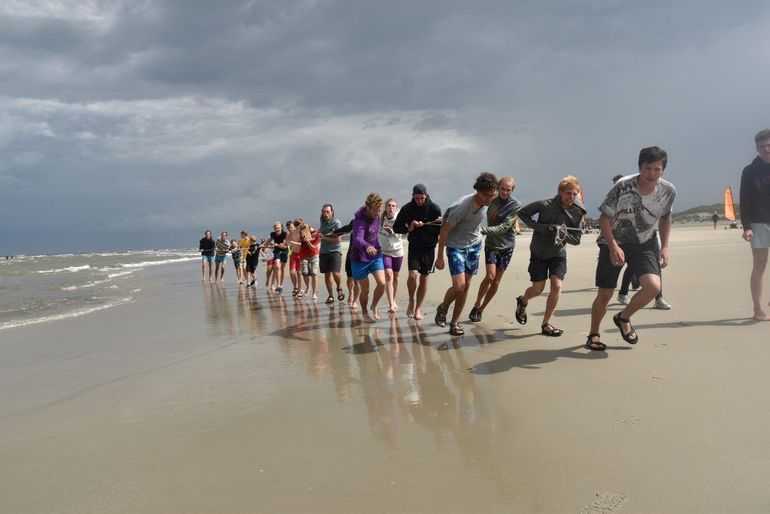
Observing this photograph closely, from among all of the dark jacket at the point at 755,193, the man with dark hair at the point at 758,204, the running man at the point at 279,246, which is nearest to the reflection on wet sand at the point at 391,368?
the man with dark hair at the point at 758,204

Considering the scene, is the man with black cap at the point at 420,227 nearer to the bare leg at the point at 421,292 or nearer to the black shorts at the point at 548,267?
the bare leg at the point at 421,292

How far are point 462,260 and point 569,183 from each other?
4.62ft

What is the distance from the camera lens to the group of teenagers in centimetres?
457

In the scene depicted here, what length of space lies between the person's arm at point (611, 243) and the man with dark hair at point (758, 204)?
2224mm

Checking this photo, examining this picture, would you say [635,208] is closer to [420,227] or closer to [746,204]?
[746,204]

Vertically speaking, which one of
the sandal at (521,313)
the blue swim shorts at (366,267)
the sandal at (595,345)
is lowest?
the sandal at (595,345)

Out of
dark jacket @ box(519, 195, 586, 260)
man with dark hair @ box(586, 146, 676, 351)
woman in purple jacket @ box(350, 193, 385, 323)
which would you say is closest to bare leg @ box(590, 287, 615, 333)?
man with dark hair @ box(586, 146, 676, 351)

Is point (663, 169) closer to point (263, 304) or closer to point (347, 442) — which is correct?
point (347, 442)

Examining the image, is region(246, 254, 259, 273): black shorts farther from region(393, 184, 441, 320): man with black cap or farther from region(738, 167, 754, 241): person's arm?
region(738, 167, 754, 241): person's arm

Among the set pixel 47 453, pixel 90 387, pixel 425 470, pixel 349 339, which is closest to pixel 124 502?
pixel 47 453

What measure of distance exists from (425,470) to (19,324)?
8.80 meters

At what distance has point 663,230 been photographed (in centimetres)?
475

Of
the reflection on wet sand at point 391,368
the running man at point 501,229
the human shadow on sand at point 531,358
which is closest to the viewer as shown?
the reflection on wet sand at point 391,368

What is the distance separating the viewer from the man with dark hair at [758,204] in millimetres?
5660
